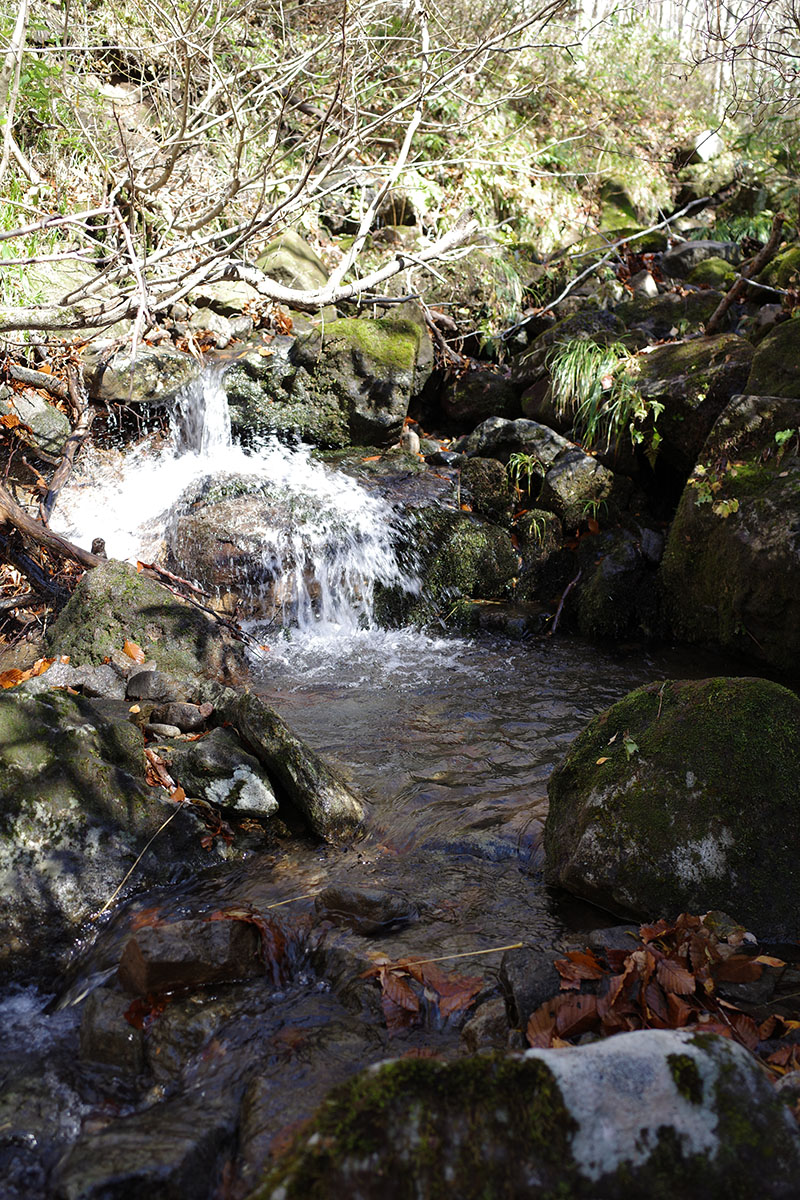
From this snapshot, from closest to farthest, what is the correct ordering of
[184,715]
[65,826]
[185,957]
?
[185,957] < [65,826] < [184,715]

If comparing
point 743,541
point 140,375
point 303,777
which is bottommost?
point 303,777

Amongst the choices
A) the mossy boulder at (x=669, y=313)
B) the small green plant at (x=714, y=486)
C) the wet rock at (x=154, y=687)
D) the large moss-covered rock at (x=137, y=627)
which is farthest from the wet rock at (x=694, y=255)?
the wet rock at (x=154, y=687)

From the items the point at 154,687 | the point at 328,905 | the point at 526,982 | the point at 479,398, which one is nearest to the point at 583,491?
the point at 479,398

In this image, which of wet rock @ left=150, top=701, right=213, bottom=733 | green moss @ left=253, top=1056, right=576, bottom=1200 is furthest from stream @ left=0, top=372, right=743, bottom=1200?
wet rock @ left=150, top=701, right=213, bottom=733

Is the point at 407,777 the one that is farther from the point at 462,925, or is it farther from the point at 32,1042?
the point at 32,1042

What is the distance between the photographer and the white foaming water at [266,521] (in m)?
7.08

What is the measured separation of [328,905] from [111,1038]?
2.95 ft

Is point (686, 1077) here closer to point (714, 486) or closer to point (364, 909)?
point (364, 909)

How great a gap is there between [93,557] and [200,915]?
12.7 ft

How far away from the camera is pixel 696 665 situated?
19.9 ft

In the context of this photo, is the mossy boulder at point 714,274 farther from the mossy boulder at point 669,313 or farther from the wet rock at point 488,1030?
the wet rock at point 488,1030

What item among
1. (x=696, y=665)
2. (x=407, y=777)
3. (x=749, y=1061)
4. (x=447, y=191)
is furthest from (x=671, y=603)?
(x=447, y=191)

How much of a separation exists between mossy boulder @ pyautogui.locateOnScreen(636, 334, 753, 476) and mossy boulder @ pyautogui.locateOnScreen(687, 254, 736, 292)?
10.2 ft

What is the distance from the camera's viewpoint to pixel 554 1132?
4.71ft
